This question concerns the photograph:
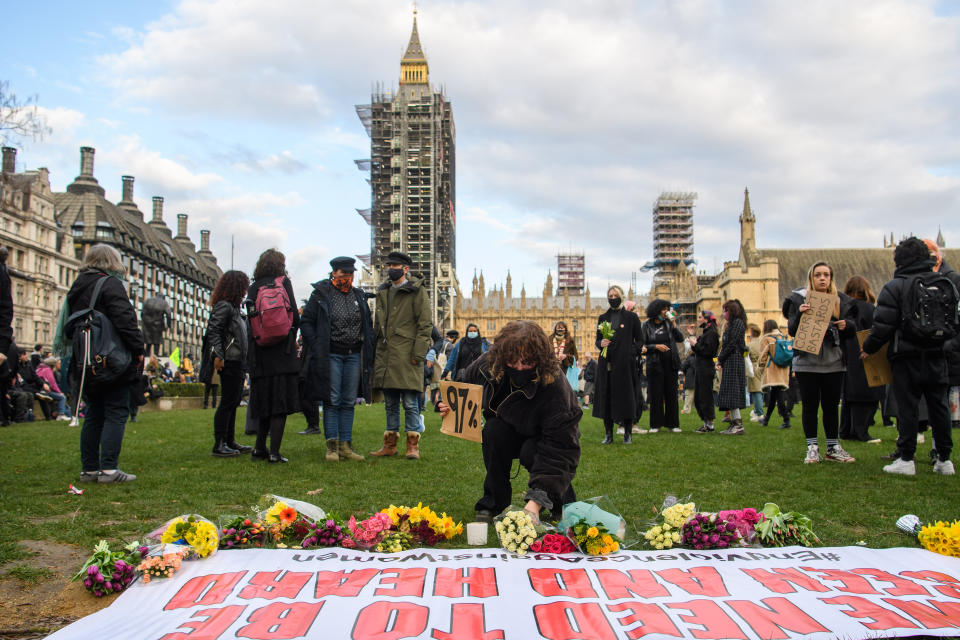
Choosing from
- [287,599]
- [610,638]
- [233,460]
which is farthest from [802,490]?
[233,460]

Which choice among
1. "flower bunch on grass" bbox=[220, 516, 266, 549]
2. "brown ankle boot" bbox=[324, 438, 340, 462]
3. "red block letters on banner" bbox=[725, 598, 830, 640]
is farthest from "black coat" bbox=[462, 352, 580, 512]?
"brown ankle boot" bbox=[324, 438, 340, 462]

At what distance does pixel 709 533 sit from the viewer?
3.89 meters

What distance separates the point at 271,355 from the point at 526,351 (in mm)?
3742

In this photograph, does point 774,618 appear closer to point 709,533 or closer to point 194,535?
point 709,533

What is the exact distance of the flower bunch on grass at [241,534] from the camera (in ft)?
12.4

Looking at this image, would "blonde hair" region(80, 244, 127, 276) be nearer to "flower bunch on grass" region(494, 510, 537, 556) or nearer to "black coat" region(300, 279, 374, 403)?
"black coat" region(300, 279, 374, 403)

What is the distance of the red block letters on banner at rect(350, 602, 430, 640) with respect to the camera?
2.65m

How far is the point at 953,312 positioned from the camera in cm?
617

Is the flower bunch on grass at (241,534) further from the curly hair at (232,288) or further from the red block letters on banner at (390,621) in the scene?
the curly hair at (232,288)

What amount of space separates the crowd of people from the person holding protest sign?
15 millimetres

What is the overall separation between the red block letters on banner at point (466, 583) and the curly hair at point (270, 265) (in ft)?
15.2

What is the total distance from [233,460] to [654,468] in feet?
13.6

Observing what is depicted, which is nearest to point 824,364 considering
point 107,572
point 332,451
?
point 332,451

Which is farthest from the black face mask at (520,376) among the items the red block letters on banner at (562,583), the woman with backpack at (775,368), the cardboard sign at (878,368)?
the woman with backpack at (775,368)
